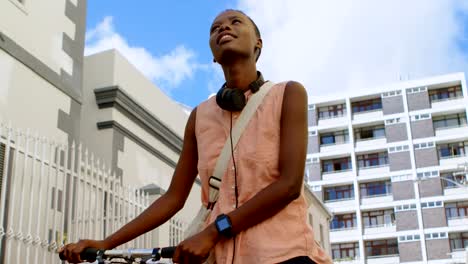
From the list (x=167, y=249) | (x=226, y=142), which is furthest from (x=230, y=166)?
(x=167, y=249)

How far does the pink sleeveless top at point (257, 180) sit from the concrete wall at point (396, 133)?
166ft

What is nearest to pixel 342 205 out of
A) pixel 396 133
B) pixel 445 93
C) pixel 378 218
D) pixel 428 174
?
pixel 378 218

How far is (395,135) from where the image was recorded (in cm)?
5153

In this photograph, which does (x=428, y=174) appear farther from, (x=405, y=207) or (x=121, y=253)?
(x=121, y=253)

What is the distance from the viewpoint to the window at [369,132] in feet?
173

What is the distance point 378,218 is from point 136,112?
4092 centimetres

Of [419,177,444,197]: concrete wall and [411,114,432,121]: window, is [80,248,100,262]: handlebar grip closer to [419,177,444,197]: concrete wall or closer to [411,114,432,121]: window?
[419,177,444,197]: concrete wall

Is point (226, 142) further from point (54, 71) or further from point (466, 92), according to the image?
point (466, 92)

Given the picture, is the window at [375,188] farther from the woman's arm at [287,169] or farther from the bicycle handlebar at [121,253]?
the bicycle handlebar at [121,253]

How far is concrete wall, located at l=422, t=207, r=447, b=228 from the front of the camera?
4772cm

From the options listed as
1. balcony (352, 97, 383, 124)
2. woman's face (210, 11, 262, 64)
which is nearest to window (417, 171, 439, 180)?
balcony (352, 97, 383, 124)

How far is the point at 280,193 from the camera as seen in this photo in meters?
2.12

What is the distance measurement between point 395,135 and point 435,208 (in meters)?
6.58

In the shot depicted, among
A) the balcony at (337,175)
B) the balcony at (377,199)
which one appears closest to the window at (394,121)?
the balcony at (337,175)
